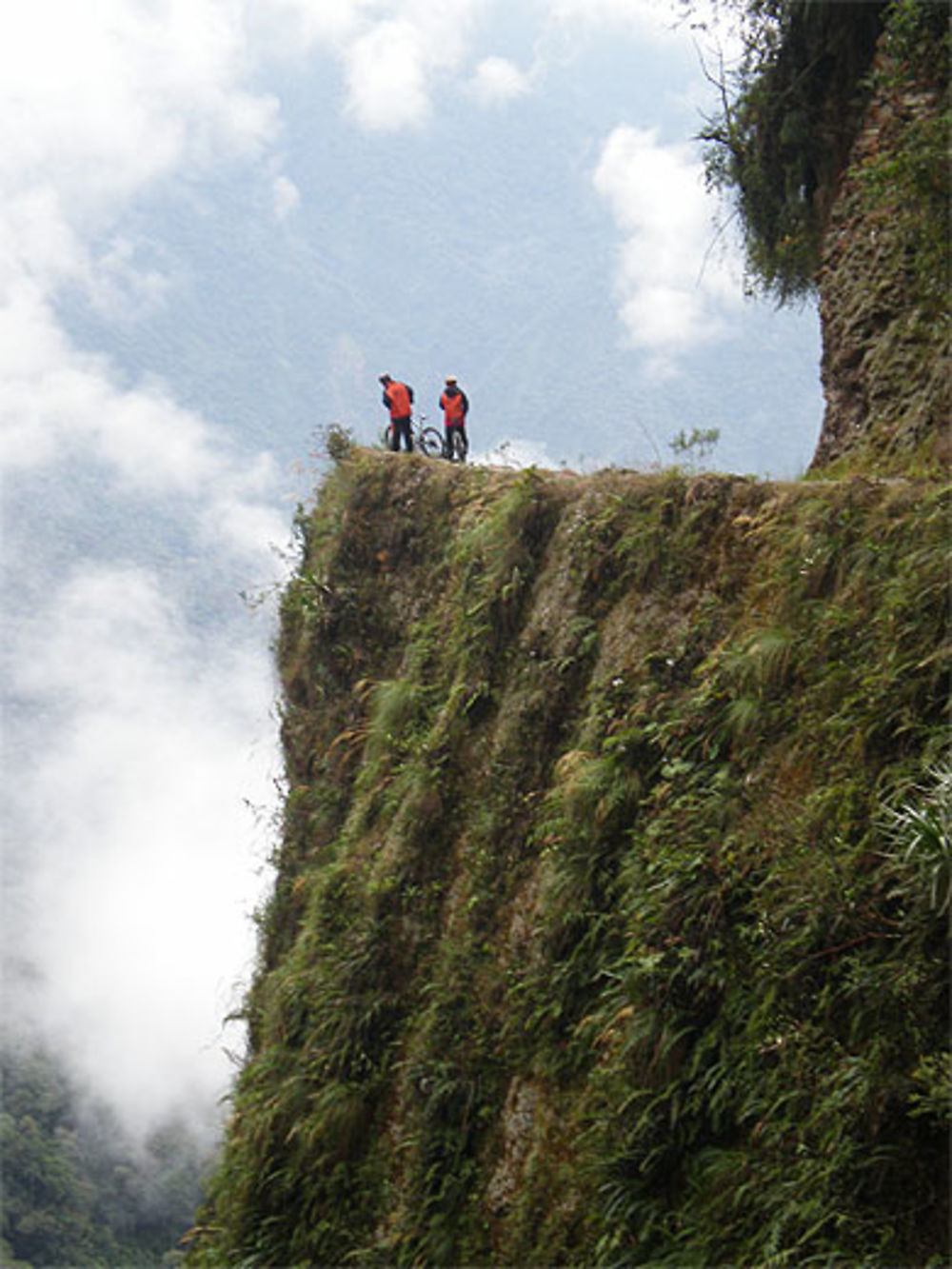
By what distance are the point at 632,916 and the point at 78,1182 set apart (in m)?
79.6

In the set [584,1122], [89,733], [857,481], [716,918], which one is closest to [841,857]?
[716,918]

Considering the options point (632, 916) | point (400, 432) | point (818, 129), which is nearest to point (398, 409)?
point (400, 432)

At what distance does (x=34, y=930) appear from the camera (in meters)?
152

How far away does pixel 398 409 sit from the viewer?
18.0 metres

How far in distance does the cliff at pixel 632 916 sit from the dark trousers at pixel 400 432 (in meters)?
5.59

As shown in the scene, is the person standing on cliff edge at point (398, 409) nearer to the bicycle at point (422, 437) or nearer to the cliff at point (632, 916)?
the bicycle at point (422, 437)

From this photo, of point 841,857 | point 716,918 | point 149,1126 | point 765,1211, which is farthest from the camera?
point 149,1126

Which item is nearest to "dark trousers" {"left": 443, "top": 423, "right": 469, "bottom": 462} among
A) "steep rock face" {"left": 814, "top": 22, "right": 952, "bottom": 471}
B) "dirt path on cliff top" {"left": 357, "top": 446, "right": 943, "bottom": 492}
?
"dirt path on cliff top" {"left": 357, "top": 446, "right": 943, "bottom": 492}

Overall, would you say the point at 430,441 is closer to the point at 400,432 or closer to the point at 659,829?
the point at 400,432

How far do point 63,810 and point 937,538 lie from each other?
18232cm

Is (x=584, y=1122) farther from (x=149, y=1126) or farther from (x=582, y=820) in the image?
(x=149, y=1126)

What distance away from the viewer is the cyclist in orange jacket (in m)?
18.3

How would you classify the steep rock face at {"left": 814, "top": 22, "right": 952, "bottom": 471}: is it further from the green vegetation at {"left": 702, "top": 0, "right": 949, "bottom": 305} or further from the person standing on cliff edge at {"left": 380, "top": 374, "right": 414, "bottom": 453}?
the person standing on cliff edge at {"left": 380, "top": 374, "right": 414, "bottom": 453}

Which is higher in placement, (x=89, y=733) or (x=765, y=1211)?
(x=89, y=733)
